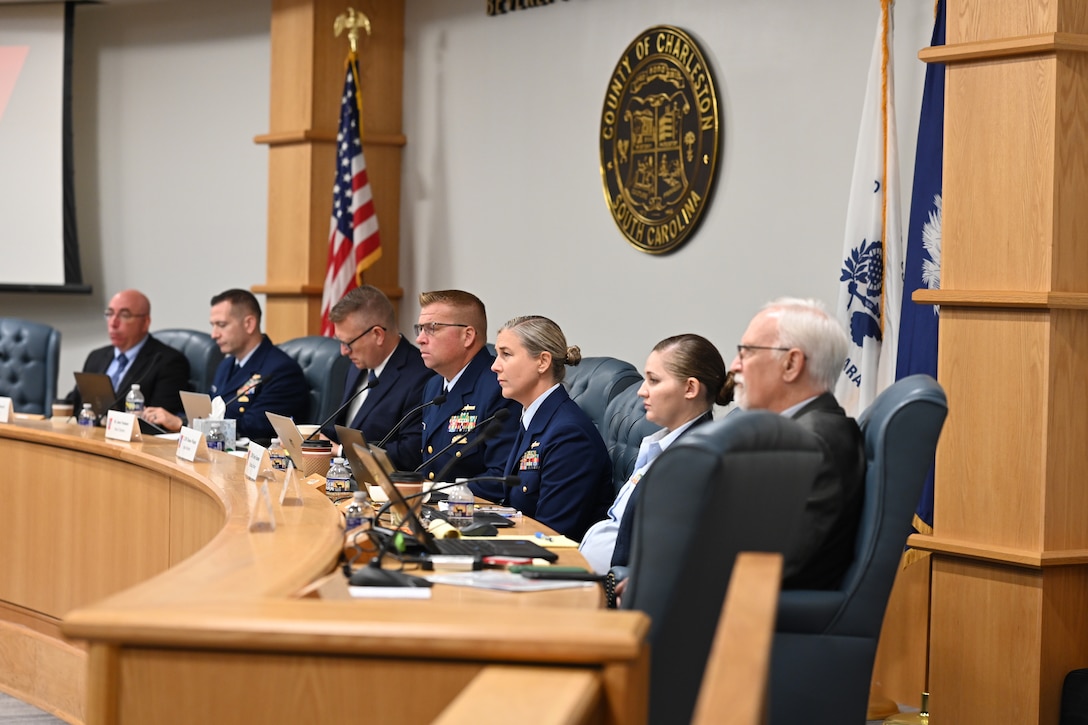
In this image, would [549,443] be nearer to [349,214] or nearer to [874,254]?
[874,254]

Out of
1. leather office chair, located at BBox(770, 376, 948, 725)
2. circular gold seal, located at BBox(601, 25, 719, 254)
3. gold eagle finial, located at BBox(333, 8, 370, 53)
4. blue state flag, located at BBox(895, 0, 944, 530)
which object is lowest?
leather office chair, located at BBox(770, 376, 948, 725)

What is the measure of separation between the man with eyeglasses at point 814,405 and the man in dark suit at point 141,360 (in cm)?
381

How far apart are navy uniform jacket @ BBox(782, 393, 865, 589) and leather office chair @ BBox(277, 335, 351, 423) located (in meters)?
3.34

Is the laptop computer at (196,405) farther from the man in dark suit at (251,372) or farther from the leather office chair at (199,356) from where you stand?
the leather office chair at (199,356)

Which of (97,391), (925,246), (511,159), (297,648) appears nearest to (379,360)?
(97,391)

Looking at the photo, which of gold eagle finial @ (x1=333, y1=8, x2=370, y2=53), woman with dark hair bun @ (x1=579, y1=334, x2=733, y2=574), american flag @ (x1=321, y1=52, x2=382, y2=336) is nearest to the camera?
woman with dark hair bun @ (x1=579, y1=334, x2=733, y2=574)

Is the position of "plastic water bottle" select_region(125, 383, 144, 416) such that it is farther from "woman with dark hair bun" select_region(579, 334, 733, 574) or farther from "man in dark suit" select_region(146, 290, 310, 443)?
"woman with dark hair bun" select_region(579, 334, 733, 574)

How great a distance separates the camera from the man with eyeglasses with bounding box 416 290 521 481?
417 cm

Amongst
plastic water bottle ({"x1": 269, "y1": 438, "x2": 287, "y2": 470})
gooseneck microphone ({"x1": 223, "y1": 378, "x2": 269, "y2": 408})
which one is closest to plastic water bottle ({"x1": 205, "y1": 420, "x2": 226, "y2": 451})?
gooseneck microphone ({"x1": 223, "y1": 378, "x2": 269, "y2": 408})

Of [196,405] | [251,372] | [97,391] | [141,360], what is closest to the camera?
[196,405]

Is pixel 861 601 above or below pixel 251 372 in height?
below

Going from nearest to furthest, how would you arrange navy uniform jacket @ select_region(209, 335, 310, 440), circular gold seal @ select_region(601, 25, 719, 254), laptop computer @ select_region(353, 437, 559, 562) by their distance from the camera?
laptop computer @ select_region(353, 437, 559, 562) < circular gold seal @ select_region(601, 25, 719, 254) < navy uniform jacket @ select_region(209, 335, 310, 440)

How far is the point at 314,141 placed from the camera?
6703 mm

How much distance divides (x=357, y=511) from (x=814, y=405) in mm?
990
